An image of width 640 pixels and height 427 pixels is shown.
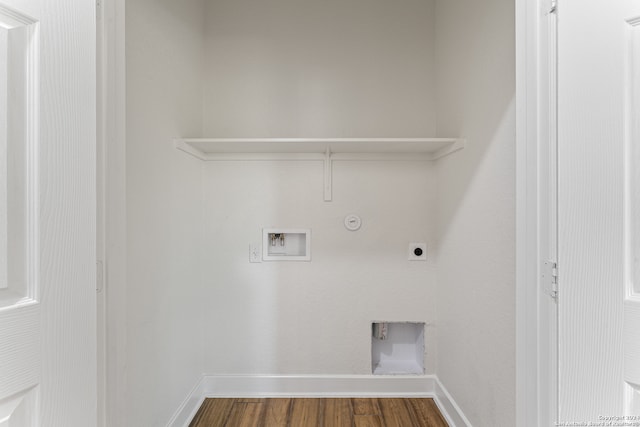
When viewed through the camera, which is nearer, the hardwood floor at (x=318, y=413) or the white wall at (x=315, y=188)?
the hardwood floor at (x=318, y=413)

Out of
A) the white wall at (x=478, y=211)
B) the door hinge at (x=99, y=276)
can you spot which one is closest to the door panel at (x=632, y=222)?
the white wall at (x=478, y=211)

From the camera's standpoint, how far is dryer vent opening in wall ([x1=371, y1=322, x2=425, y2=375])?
2260mm

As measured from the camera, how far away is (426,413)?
199 centimetres

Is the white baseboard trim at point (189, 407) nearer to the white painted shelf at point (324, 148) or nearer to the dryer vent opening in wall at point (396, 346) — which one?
the dryer vent opening in wall at point (396, 346)

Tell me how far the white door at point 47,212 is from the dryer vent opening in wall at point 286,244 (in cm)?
150

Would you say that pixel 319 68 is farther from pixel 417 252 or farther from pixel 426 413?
pixel 426 413

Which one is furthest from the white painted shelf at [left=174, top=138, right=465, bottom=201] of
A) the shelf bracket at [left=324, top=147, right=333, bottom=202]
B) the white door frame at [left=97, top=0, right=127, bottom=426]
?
the white door frame at [left=97, top=0, right=127, bottom=426]

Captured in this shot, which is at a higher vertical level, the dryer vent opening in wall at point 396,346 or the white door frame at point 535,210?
the white door frame at point 535,210

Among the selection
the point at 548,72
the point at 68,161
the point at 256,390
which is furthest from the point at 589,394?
the point at 256,390

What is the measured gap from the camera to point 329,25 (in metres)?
2.20

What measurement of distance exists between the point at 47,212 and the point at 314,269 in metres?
1.69

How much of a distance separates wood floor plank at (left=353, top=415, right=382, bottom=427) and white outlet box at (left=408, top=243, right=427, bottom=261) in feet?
2.95

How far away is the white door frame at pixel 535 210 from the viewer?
76cm

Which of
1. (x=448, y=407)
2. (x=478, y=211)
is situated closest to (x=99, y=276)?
(x=478, y=211)
